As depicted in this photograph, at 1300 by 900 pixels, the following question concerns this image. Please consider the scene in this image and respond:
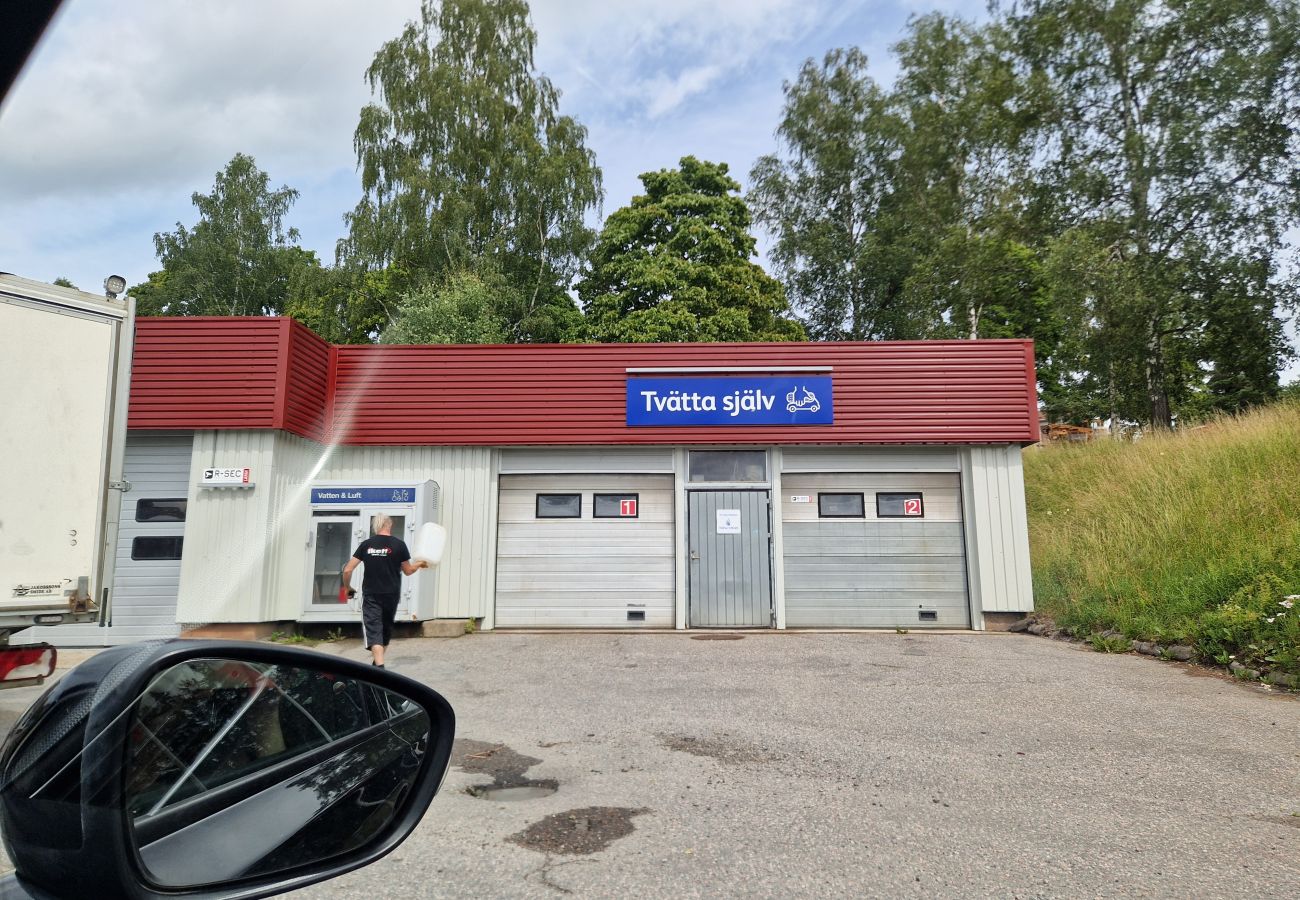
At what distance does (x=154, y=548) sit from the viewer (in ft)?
37.8

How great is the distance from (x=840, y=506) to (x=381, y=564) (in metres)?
7.65

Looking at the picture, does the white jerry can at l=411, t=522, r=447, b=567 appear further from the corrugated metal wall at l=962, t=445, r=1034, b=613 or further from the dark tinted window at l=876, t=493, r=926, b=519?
the corrugated metal wall at l=962, t=445, r=1034, b=613

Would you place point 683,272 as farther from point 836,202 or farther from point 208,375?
point 208,375

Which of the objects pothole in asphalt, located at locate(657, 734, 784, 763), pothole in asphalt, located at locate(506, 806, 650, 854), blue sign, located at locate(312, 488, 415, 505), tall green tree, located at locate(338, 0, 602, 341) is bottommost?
pothole in asphalt, located at locate(506, 806, 650, 854)

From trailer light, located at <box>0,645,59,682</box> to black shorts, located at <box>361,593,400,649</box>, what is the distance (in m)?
2.71

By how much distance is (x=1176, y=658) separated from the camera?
8906 millimetres

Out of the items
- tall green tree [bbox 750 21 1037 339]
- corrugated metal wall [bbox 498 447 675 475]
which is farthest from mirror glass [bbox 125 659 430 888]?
tall green tree [bbox 750 21 1037 339]

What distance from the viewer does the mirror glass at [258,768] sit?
4.16ft

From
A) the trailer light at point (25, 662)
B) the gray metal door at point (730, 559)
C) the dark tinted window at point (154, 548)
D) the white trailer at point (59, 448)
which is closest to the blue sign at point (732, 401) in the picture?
the gray metal door at point (730, 559)

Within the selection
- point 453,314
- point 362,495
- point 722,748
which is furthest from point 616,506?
point 453,314

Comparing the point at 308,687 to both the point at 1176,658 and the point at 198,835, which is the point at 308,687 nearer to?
the point at 198,835

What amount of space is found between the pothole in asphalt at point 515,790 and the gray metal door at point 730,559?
7731 millimetres

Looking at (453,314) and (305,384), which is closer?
(305,384)

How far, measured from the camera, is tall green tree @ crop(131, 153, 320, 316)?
3362 cm
